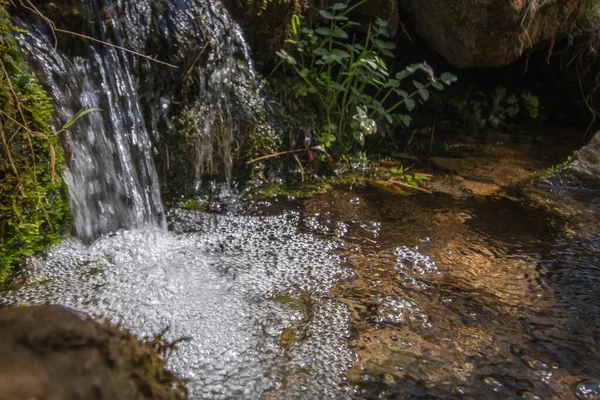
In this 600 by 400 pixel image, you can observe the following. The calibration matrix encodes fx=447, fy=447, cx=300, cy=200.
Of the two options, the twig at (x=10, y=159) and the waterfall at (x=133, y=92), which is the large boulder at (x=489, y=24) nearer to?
the waterfall at (x=133, y=92)

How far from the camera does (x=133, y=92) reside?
8.38 feet

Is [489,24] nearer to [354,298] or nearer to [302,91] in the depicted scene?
[302,91]

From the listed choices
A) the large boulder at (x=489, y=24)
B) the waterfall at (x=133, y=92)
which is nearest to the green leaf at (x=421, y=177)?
the large boulder at (x=489, y=24)

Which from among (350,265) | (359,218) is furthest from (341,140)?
(350,265)

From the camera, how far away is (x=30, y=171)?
1873mm

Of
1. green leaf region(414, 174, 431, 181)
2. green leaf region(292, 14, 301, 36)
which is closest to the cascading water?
green leaf region(292, 14, 301, 36)

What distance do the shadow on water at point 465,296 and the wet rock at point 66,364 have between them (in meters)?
0.62

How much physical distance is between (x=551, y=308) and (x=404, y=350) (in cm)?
70

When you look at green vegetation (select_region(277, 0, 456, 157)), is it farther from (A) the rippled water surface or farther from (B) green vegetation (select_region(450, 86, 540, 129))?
(B) green vegetation (select_region(450, 86, 540, 129))

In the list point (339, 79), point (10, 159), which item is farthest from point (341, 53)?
point (10, 159)

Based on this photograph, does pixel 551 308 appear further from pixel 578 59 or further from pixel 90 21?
pixel 578 59

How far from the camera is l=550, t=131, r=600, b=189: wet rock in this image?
3.21 metres

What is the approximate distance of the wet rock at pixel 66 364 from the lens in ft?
2.93

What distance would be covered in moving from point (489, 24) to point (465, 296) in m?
2.37
